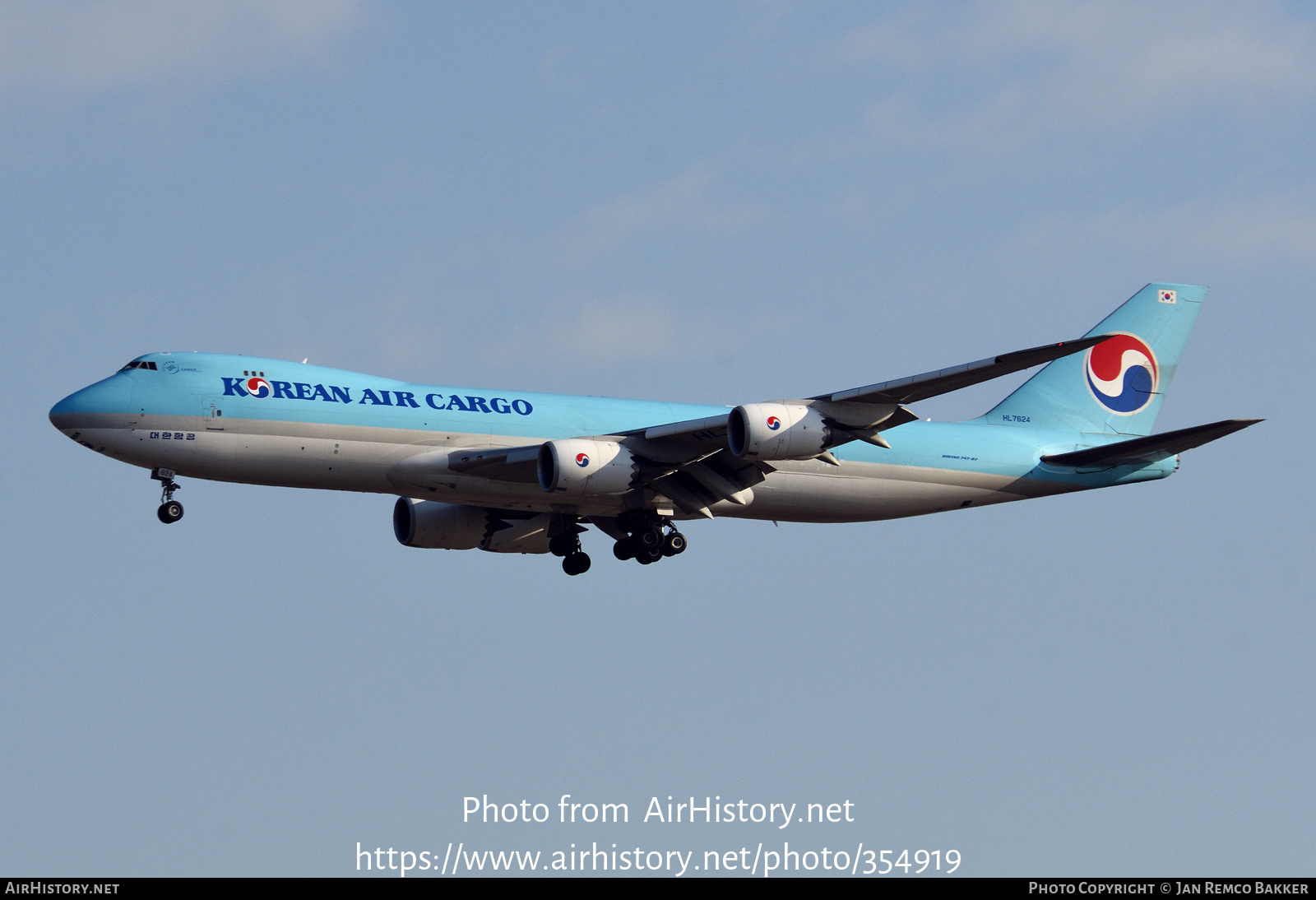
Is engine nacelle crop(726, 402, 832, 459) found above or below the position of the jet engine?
below

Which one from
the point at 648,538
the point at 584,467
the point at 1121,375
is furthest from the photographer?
the point at 1121,375


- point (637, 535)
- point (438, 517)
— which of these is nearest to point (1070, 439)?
point (637, 535)

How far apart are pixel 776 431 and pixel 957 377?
425 centimetres

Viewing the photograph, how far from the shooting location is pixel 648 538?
40.6 m

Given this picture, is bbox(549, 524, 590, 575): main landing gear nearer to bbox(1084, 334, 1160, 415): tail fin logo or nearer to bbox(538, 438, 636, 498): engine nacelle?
bbox(538, 438, 636, 498): engine nacelle

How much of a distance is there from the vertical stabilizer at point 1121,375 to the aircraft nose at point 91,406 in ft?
78.4

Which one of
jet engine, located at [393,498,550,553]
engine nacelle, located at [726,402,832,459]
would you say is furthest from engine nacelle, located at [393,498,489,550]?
engine nacelle, located at [726,402,832,459]

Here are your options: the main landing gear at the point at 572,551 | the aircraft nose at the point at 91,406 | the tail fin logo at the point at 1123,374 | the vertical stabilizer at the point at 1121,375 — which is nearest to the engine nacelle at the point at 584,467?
the main landing gear at the point at 572,551

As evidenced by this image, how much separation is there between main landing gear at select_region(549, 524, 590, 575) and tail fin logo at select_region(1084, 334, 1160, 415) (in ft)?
52.4

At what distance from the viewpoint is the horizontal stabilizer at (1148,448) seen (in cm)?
3738

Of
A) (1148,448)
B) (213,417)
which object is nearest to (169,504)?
(213,417)

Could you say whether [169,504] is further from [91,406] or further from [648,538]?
[648,538]

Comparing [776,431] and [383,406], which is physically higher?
[383,406]

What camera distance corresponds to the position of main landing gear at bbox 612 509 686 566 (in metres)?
40.4
